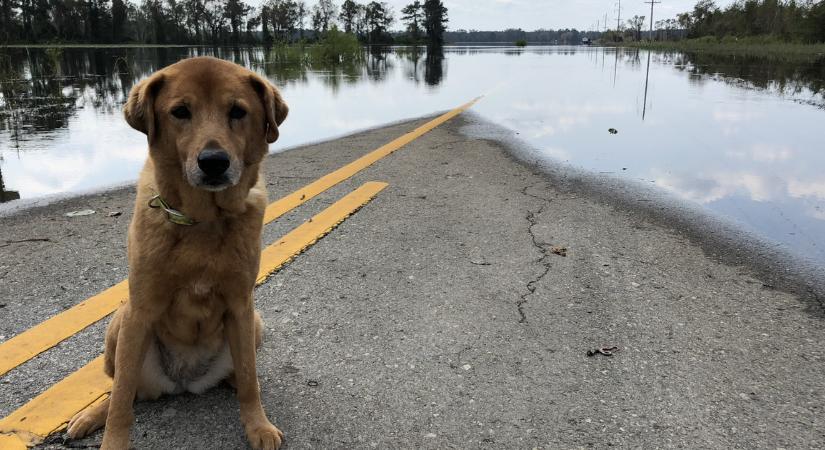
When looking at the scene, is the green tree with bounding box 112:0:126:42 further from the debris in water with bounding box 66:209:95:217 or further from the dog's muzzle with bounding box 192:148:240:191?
the dog's muzzle with bounding box 192:148:240:191

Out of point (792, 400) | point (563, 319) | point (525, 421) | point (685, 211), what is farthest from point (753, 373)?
point (685, 211)

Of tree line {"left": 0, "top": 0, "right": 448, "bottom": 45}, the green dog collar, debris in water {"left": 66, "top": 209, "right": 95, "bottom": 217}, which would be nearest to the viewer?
the green dog collar

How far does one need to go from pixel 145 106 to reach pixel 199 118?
0.76 feet

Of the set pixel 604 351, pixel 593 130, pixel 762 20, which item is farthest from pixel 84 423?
pixel 762 20

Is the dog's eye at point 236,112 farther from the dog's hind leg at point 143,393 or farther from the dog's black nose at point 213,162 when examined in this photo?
the dog's hind leg at point 143,393

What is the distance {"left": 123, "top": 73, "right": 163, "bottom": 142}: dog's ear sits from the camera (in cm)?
224

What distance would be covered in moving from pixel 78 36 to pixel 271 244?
89.7 m

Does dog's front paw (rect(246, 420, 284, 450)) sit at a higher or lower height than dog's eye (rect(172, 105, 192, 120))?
lower

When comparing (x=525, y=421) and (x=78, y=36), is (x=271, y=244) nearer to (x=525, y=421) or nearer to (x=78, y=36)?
(x=525, y=421)

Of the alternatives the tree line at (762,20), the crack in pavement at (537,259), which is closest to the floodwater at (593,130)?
the crack in pavement at (537,259)

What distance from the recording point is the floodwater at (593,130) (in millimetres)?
6203

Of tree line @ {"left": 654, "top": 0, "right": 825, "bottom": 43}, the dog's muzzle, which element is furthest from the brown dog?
tree line @ {"left": 654, "top": 0, "right": 825, "bottom": 43}

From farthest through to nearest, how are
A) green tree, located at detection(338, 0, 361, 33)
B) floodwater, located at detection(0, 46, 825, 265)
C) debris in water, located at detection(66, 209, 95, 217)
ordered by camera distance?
green tree, located at detection(338, 0, 361, 33) < floodwater, located at detection(0, 46, 825, 265) < debris in water, located at detection(66, 209, 95, 217)

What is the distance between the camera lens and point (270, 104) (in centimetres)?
244
